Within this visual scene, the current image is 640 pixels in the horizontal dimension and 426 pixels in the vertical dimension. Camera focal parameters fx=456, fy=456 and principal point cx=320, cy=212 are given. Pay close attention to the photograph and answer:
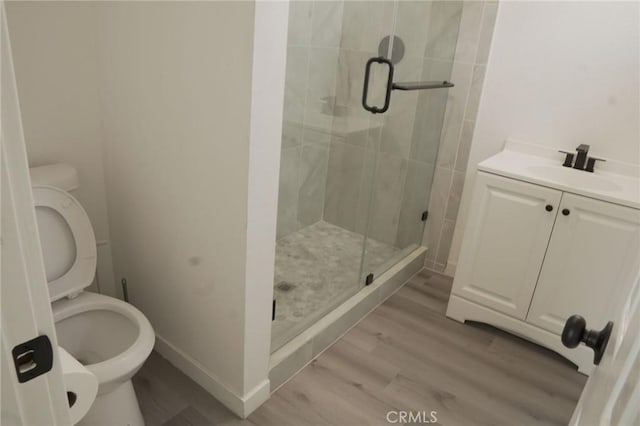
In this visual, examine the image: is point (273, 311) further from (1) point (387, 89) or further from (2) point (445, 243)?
(2) point (445, 243)

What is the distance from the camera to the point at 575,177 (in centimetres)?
216

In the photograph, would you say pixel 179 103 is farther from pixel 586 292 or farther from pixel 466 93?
pixel 586 292

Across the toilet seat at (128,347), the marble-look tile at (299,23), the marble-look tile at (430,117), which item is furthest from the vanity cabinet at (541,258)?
the toilet seat at (128,347)

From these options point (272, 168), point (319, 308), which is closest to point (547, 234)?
point (319, 308)

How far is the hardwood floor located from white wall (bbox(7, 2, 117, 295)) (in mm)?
901

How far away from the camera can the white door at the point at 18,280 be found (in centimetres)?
50

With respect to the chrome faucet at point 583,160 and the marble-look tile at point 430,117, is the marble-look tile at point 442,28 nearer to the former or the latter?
the marble-look tile at point 430,117

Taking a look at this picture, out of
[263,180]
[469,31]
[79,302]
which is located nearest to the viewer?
[263,180]

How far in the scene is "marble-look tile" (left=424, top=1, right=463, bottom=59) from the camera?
2395mm

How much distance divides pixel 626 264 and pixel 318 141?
1521mm

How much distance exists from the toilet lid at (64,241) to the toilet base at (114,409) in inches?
15.6

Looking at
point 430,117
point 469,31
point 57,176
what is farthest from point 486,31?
point 57,176

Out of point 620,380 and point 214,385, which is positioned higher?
point 620,380

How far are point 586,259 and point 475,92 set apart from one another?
1049 millimetres
